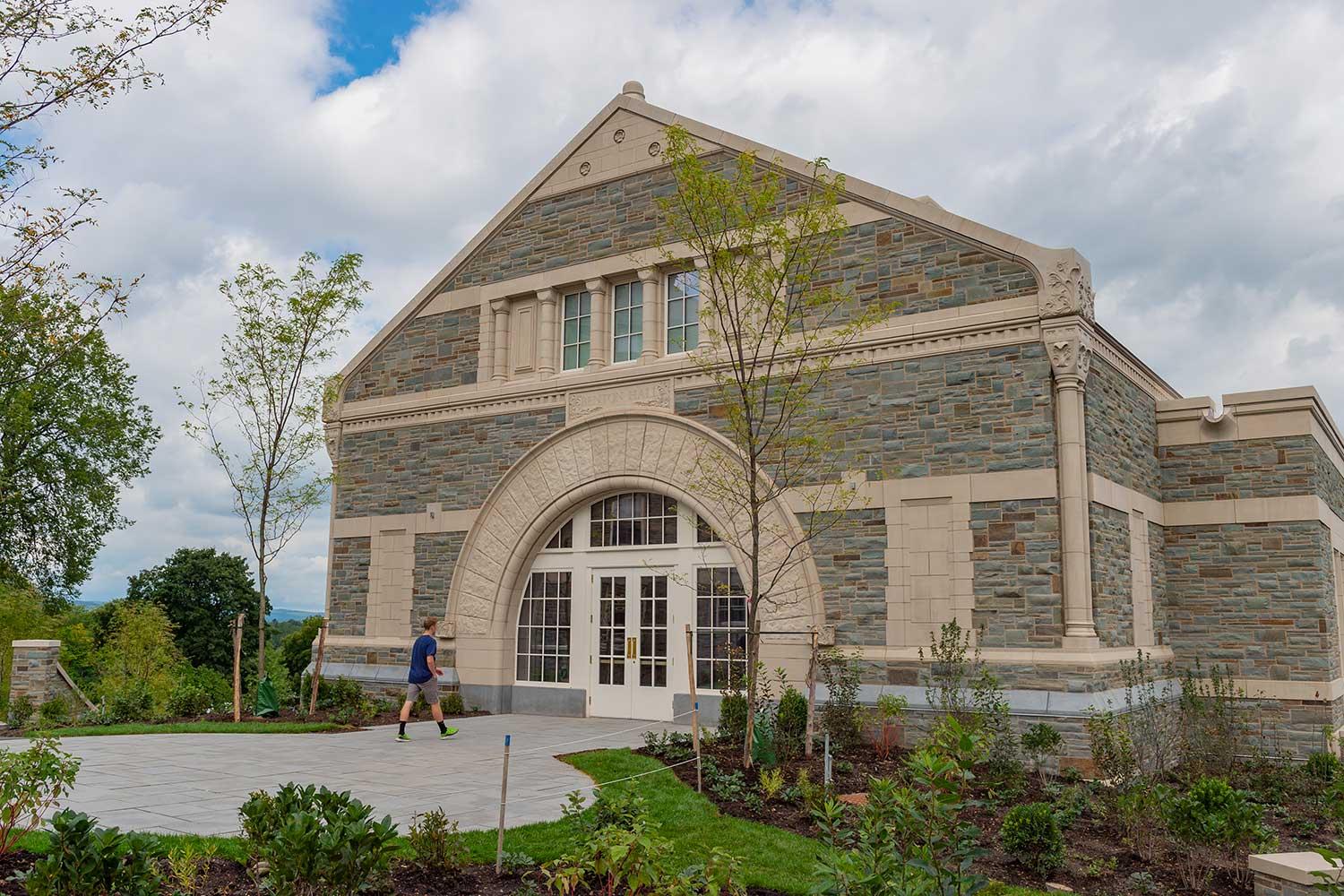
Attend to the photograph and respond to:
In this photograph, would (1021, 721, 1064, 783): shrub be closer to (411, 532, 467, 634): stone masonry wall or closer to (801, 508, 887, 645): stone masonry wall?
(801, 508, 887, 645): stone masonry wall

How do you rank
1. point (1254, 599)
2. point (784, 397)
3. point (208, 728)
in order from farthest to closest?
1. point (1254, 599)
2. point (208, 728)
3. point (784, 397)

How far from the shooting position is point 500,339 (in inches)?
659

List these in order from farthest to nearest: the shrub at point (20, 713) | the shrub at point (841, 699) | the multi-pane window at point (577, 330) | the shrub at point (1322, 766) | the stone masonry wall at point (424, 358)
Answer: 1. the stone masonry wall at point (424, 358)
2. the multi-pane window at point (577, 330)
3. the shrub at point (20, 713)
4. the shrub at point (841, 699)
5. the shrub at point (1322, 766)

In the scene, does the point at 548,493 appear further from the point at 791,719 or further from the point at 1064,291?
the point at 1064,291

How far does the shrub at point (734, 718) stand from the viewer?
37.6 ft

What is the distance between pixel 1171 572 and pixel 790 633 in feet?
18.5

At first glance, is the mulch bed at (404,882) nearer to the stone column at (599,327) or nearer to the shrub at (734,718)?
the shrub at (734,718)

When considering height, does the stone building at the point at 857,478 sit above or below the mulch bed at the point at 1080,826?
above

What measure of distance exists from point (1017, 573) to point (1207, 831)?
4729 mm

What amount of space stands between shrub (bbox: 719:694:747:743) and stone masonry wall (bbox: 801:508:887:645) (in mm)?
1624

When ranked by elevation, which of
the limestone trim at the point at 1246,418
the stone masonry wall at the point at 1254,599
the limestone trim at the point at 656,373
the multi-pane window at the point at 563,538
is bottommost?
the stone masonry wall at the point at 1254,599

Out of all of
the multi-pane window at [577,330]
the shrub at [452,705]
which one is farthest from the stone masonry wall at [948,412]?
the shrub at [452,705]

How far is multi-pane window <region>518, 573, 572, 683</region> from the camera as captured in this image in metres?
15.6

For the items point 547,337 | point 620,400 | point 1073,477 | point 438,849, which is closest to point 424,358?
point 547,337
